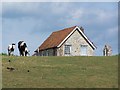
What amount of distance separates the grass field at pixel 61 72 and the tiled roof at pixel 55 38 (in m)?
30.3

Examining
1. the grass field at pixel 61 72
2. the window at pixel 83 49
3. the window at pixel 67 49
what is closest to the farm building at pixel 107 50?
the window at pixel 83 49

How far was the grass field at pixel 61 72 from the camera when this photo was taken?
26.4m

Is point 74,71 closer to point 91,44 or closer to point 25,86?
point 25,86

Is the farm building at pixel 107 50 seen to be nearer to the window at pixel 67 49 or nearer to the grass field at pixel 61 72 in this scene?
the window at pixel 67 49

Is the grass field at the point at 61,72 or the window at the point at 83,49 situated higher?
the window at the point at 83,49

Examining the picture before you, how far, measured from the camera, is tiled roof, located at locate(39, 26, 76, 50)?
6944 cm

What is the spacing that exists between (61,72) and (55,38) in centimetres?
4284

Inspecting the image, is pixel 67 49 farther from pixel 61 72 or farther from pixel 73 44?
pixel 61 72

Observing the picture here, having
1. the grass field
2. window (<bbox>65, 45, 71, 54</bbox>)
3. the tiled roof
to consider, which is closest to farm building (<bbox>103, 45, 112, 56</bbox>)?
window (<bbox>65, 45, 71, 54</bbox>)

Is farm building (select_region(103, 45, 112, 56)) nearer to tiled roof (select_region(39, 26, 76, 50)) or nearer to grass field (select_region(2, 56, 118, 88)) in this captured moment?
tiled roof (select_region(39, 26, 76, 50))

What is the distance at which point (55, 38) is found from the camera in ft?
241

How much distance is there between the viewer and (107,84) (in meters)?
27.0

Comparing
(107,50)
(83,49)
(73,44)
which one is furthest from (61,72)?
(83,49)

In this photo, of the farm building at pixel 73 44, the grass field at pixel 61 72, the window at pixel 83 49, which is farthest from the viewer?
the window at pixel 83 49
